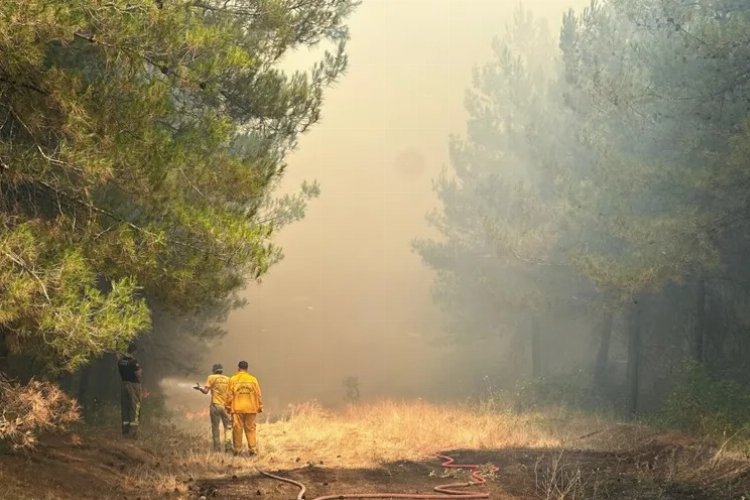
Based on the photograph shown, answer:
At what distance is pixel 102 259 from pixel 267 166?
2.55 m

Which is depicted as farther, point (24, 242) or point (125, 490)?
point (125, 490)

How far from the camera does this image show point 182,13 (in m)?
6.27

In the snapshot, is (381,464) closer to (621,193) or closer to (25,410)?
(25,410)

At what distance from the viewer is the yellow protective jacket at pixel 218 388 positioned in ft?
36.1

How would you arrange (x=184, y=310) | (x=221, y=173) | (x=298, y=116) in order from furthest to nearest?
(x=298, y=116)
(x=184, y=310)
(x=221, y=173)

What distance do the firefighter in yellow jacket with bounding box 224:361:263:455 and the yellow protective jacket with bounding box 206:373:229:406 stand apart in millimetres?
644

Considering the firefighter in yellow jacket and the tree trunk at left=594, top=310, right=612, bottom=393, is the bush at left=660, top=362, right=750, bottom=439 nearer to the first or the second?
the tree trunk at left=594, top=310, right=612, bottom=393

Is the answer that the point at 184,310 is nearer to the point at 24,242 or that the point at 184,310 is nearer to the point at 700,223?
the point at 24,242

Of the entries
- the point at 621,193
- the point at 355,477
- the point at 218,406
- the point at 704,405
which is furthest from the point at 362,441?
the point at 621,193

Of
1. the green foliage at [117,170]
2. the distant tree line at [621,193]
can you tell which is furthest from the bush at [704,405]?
the green foliage at [117,170]

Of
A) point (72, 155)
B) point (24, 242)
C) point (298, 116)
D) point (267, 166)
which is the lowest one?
point (24, 242)

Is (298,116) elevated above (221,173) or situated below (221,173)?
above

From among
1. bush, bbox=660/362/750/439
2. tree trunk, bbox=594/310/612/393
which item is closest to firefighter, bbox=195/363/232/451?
bush, bbox=660/362/750/439

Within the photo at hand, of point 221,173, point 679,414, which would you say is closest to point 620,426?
point 679,414
